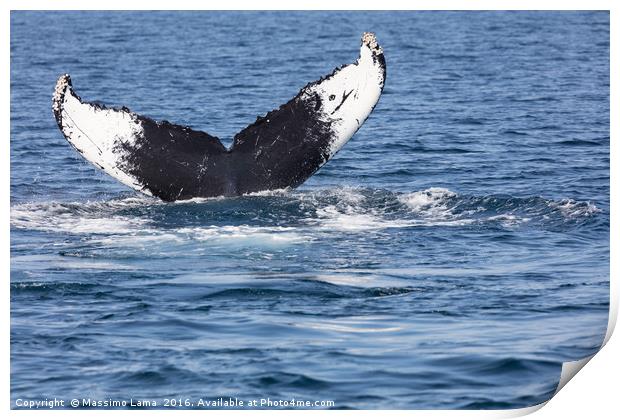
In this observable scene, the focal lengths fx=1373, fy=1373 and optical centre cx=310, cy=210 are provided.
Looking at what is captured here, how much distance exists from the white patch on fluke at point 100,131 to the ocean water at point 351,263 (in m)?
0.76

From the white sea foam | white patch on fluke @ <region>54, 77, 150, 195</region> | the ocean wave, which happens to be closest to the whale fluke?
white patch on fluke @ <region>54, 77, 150, 195</region>

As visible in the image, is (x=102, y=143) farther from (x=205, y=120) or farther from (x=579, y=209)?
(x=205, y=120)

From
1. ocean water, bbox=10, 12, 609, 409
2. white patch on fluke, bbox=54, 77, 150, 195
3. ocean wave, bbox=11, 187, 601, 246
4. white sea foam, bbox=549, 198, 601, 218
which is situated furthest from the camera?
white sea foam, bbox=549, 198, 601, 218

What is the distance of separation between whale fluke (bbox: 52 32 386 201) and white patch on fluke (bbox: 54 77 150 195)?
0.01 meters

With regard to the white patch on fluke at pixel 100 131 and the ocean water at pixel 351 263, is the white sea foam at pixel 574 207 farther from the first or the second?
the white patch on fluke at pixel 100 131

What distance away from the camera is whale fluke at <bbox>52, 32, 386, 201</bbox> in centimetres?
1432

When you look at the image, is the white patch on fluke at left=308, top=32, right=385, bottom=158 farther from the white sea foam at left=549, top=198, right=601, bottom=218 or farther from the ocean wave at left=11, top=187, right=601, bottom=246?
the white sea foam at left=549, top=198, right=601, bottom=218

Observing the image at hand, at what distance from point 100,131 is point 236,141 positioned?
4.95 feet

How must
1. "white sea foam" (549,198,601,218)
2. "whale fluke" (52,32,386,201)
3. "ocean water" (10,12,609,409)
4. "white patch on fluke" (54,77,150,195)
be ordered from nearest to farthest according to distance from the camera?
1. "ocean water" (10,12,609,409)
2. "white patch on fluke" (54,77,150,195)
3. "whale fluke" (52,32,386,201)
4. "white sea foam" (549,198,601,218)

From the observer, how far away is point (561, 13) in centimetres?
3250

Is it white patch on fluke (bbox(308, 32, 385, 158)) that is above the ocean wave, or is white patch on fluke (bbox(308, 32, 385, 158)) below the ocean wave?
above

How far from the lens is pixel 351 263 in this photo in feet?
44.2

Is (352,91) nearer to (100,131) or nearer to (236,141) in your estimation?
(236,141)

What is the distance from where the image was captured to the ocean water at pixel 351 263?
10984 mm
